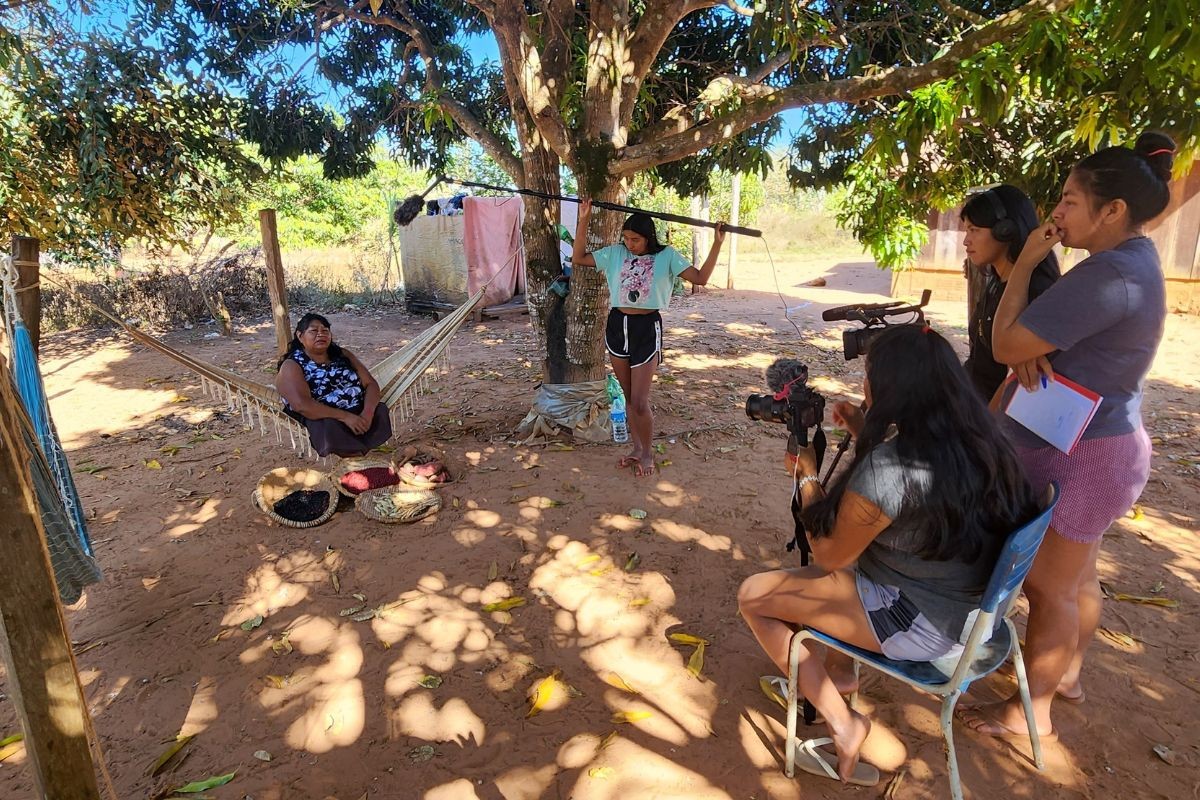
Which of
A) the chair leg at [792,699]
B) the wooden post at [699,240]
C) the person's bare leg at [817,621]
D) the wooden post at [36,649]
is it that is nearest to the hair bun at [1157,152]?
the person's bare leg at [817,621]

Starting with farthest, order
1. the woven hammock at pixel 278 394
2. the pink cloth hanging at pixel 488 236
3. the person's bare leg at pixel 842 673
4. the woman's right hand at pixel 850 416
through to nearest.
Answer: the pink cloth hanging at pixel 488 236 < the woven hammock at pixel 278 394 < the person's bare leg at pixel 842 673 < the woman's right hand at pixel 850 416

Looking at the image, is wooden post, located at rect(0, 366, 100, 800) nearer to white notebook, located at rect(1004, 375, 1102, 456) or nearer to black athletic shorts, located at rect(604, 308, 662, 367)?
white notebook, located at rect(1004, 375, 1102, 456)

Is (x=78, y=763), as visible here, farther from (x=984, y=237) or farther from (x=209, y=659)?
(x=984, y=237)

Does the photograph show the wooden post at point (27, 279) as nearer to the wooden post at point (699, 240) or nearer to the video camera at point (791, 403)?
the video camera at point (791, 403)

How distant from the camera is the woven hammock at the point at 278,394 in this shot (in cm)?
305

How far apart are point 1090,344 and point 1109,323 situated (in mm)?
67

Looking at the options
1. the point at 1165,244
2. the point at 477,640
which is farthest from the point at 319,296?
the point at 1165,244

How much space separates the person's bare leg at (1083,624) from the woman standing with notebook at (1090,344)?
9cm

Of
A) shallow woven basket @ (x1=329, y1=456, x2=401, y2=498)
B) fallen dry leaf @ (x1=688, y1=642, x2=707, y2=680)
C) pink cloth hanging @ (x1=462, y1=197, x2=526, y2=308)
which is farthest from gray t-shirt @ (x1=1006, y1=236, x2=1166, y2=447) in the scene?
pink cloth hanging @ (x1=462, y1=197, x2=526, y2=308)

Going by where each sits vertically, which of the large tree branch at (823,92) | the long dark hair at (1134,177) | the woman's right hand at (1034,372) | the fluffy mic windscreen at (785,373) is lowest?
the fluffy mic windscreen at (785,373)

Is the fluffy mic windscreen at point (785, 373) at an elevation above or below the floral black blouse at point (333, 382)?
above

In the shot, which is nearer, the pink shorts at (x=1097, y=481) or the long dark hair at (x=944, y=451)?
the long dark hair at (x=944, y=451)

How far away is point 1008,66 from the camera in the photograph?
1860 mm

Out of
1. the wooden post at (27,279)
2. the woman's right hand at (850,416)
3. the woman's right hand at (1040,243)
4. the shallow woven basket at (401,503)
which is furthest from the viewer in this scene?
the shallow woven basket at (401,503)
